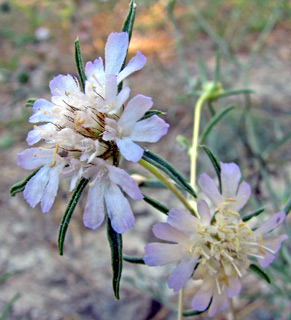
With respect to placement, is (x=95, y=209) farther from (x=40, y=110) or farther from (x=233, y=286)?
(x=233, y=286)

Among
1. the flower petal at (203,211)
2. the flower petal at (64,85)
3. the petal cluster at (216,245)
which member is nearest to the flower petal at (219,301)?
the petal cluster at (216,245)

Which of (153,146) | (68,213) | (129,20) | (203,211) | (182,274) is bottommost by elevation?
(153,146)

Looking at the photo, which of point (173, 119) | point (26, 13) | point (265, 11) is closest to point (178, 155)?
point (173, 119)

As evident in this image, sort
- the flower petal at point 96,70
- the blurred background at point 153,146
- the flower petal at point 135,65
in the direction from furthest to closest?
1. the blurred background at point 153,146
2. the flower petal at point 96,70
3. the flower petal at point 135,65

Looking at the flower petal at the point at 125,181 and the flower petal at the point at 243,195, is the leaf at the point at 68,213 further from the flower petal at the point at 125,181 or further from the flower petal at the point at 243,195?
the flower petal at the point at 243,195

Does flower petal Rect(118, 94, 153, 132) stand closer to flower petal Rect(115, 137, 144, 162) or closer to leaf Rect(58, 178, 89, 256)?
flower petal Rect(115, 137, 144, 162)

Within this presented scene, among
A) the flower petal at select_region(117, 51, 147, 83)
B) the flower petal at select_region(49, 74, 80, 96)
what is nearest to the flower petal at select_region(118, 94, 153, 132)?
the flower petal at select_region(117, 51, 147, 83)

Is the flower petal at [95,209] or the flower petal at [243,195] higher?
the flower petal at [95,209]

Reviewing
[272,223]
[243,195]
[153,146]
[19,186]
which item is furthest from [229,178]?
[153,146]
